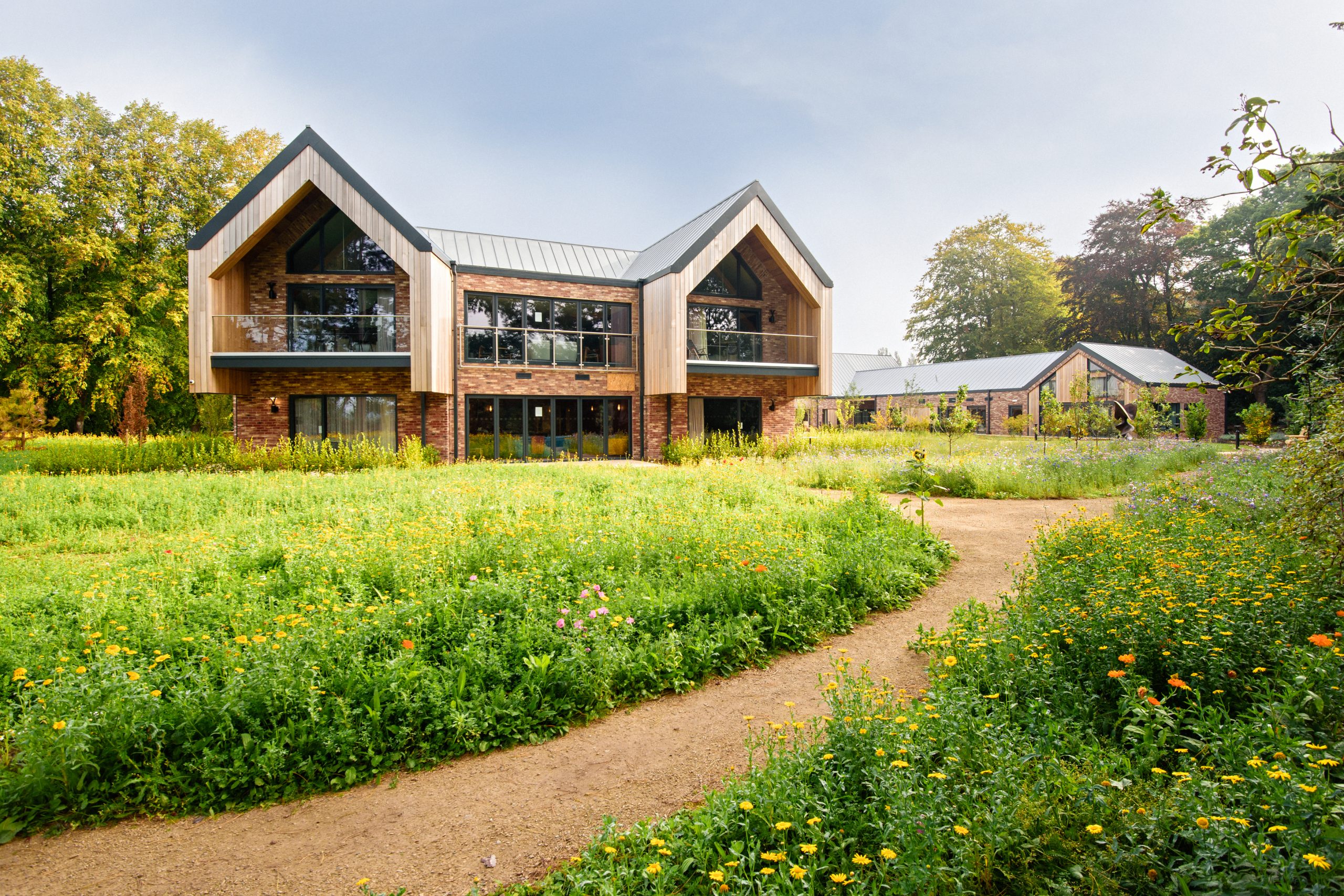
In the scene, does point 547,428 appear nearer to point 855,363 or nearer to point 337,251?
point 337,251

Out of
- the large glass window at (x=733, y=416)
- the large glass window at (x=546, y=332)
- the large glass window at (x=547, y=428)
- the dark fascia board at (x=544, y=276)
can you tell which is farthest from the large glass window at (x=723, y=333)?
the large glass window at (x=547, y=428)

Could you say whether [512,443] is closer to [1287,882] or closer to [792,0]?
[792,0]

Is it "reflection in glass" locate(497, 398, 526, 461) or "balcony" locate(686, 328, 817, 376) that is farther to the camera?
"balcony" locate(686, 328, 817, 376)

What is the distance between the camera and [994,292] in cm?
4781

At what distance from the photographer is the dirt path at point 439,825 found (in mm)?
2674

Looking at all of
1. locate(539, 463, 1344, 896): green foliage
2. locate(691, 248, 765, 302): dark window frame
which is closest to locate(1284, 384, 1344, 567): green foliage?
locate(539, 463, 1344, 896): green foliage

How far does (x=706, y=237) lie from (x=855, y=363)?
31574 mm

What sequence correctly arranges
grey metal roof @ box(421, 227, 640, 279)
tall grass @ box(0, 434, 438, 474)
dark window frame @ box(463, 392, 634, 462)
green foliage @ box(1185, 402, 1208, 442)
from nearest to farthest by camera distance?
tall grass @ box(0, 434, 438, 474) → dark window frame @ box(463, 392, 634, 462) → grey metal roof @ box(421, 227, 640, 279) → green foliage @ box(1185, 402, 1208, 442)

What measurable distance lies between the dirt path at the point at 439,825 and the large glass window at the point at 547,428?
51.7ft

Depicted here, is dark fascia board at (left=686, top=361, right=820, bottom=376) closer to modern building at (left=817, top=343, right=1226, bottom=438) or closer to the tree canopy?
modern building at (left=817, top=343, right=1226, bottom=438)

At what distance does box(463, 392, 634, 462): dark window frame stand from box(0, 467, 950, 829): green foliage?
10.3 m

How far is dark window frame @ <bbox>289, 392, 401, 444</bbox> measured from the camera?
18.4 metres

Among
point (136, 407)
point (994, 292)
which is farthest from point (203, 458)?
point (994, 292)

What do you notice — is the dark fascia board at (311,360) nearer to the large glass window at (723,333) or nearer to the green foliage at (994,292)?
the large glass window at (723,333)
